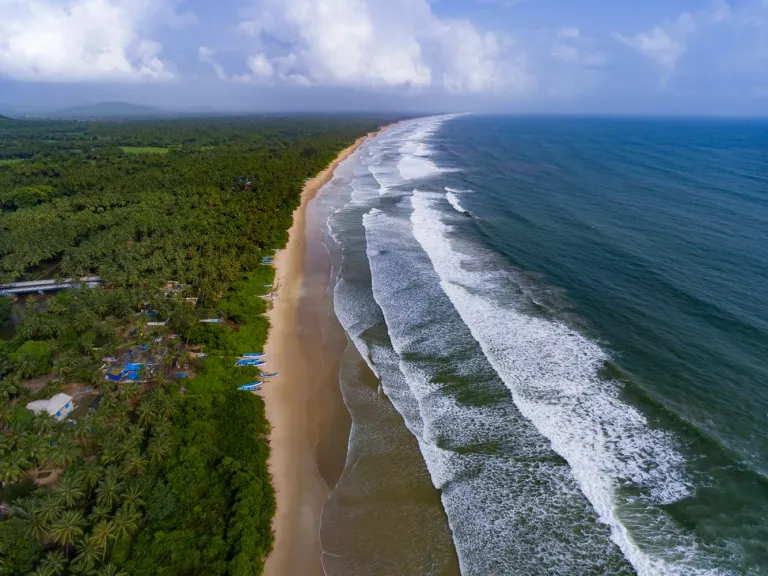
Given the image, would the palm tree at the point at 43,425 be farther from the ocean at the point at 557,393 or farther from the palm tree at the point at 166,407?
the ocean at the point at 557,393

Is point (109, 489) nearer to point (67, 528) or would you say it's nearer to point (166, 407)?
point (67, 528)

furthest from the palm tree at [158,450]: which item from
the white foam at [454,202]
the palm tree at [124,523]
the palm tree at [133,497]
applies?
the white foam at [454,202]

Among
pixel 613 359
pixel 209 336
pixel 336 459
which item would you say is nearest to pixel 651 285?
pixel 613 359

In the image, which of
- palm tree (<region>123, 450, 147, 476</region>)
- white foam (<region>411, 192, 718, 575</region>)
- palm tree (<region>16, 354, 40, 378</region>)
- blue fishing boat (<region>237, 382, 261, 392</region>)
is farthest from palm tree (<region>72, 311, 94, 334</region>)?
white foam (<region>411, 192, 718, 575</region>)

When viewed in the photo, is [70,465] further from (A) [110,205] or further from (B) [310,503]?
(A) [110,205]

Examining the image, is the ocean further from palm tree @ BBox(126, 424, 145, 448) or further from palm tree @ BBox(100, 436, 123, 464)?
palm tree @ BBox(100, 436, 123, 464)
